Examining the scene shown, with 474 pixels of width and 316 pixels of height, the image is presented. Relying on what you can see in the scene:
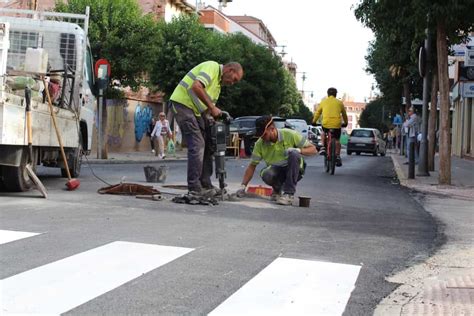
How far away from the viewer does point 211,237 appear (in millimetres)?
6137

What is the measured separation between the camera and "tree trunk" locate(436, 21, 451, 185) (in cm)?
1290

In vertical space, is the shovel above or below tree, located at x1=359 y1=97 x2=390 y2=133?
below

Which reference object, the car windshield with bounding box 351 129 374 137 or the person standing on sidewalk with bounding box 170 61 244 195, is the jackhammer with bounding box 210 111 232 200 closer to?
the person standing on sidewalk with bounding box 170 61 244 195

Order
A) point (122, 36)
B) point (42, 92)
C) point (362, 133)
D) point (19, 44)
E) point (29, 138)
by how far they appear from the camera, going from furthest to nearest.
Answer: point (362, 133) < point (122, 36) < point (19, 44) < point (42, 92) < point (29, 138)

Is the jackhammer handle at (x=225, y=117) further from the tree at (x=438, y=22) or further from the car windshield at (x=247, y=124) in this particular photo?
the car windshield at (x=247, y=124)

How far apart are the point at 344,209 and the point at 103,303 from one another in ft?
17.3

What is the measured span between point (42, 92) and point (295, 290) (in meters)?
6.11

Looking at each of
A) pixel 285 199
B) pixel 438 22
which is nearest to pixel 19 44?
pixel 285 199

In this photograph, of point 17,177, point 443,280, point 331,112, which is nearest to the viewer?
point 443,280

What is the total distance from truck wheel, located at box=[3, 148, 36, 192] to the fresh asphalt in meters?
0.18

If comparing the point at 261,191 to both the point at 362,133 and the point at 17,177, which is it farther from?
the point at 362,133

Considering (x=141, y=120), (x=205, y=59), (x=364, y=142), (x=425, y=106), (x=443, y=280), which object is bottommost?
(x=443, y=280)

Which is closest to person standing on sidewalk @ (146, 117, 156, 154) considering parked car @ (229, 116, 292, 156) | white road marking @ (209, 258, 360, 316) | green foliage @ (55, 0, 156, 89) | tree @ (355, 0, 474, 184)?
green foliage @ (55, 0, 156, 89)

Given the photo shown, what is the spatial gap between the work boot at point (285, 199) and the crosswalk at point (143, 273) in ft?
10.8
